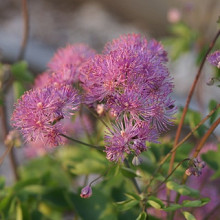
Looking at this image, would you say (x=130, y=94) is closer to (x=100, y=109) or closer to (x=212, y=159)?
(x=100, y=109)

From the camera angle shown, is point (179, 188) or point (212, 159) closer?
point (179, 188)

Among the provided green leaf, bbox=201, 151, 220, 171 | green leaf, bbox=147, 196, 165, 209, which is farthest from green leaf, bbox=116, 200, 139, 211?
green leaf, bbox=201, 151, 220, 171

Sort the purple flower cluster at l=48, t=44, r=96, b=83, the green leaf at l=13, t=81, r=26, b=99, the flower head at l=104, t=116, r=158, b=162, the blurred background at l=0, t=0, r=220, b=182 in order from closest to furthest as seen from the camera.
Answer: the flower head at l=104, t=116, r=158, b=162 < the purple flower cluster at l=48, t=44, r=96, b=83 < the green leaf at l=13, t=81, r=26, b=99 < the blurred background at l=0, t=0, r=220, b=182

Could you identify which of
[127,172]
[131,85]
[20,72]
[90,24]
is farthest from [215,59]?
[90,24]

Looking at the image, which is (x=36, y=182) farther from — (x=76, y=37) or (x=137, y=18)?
(x=137, y=18)

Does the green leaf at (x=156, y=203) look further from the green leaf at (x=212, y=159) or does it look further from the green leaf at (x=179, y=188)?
the green leaf at (x=212, y=159)

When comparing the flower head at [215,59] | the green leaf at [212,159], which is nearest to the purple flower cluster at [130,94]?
the flower head at [215,59]

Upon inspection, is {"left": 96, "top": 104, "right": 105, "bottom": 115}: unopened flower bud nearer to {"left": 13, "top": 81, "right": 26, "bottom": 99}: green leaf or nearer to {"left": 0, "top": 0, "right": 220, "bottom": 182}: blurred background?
{"left": 13, "top": 81, "right": 26, "bottom": 99}: green leaf
